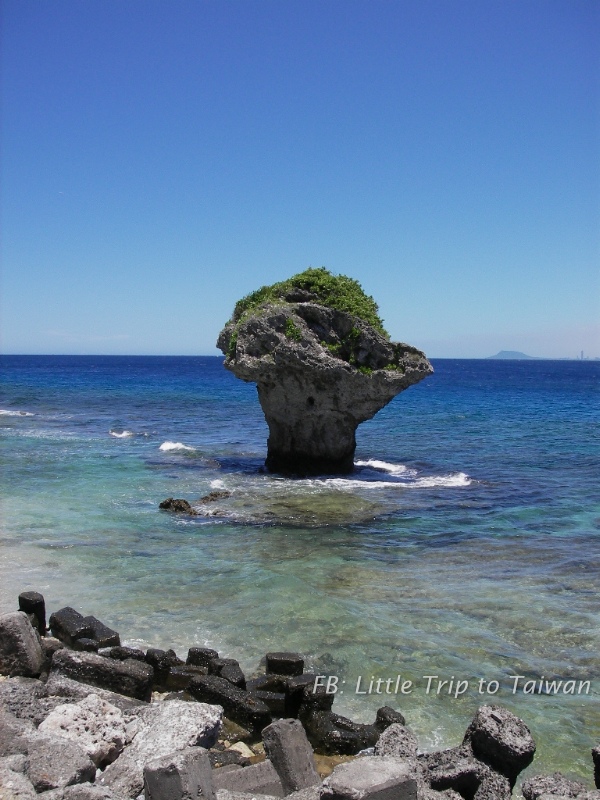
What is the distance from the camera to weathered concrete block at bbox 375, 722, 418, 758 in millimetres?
7707

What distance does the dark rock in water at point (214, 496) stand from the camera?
2175 cm

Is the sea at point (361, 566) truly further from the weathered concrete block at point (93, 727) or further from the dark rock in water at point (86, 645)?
the weathered concrete block at point (93, 727)

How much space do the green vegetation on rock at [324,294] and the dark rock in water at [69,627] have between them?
1600 cm

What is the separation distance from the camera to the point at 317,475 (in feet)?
86.3

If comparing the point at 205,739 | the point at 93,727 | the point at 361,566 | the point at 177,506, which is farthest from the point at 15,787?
the point at 177,506

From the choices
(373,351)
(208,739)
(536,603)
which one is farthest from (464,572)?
(373,351)

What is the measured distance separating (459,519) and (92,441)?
20.0 m

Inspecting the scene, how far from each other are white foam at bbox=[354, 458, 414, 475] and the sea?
0.45ft

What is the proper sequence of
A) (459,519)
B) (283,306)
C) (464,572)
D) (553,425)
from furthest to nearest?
(553,425)
(283,306)
(459,519)
(464,572)

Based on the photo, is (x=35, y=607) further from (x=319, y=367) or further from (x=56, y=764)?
(x=319, y=367)

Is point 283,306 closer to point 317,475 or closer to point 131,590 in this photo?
point 317,475

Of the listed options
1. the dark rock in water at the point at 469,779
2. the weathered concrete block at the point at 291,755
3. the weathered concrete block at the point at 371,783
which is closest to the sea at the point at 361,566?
the dark rock in water at the point at 469,779

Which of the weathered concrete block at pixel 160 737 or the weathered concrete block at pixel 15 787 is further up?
the weathered concrete block at pixel 15 787

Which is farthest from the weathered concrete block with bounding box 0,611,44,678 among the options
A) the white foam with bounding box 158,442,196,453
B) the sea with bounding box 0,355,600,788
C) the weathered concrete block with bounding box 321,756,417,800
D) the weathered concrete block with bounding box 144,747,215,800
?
the white foam with bounding box 158,442,196,453
